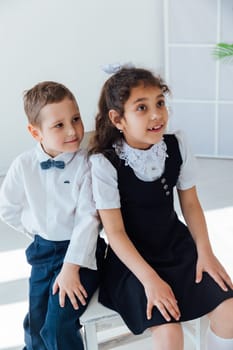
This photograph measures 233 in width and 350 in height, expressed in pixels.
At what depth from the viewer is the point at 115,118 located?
1522 mm

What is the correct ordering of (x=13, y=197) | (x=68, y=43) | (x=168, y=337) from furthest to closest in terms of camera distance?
1. (x=68, y=43)
2. (x=13, y=197)
3. (x=168, y=337)

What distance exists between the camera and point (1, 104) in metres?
3.14

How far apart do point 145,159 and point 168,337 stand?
44 cm

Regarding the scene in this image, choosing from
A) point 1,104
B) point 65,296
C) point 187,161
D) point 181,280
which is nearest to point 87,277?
point 65,296

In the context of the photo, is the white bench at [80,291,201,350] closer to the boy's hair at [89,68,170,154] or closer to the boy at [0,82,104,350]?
the boy at [0,82,104,350]

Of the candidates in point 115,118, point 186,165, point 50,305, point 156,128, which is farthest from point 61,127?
point 50,305

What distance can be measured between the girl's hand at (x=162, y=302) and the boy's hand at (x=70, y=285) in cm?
17

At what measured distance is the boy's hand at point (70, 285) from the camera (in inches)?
58.0

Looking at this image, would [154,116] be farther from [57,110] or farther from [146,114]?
[57,110]

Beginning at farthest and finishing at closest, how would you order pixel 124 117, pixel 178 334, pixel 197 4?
pixel 197 4 → pixel 124 117 → pixel 178 334

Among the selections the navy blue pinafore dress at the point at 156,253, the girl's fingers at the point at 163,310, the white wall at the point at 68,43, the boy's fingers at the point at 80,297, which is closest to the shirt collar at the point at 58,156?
the navy blue pinafore dress at the point at 156,253

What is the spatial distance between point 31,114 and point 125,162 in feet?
0.88

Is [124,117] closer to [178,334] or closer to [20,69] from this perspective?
[178,334]

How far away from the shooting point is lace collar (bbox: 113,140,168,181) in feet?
5.01
